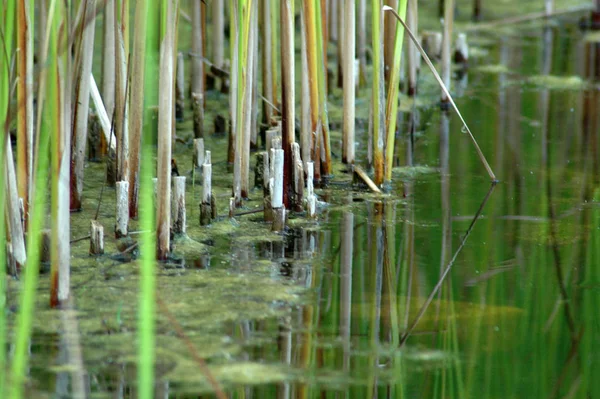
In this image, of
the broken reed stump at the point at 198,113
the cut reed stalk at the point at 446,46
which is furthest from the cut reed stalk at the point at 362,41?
the broken reed stump at the point at 198,113

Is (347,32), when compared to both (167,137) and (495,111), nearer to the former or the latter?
(167,137)

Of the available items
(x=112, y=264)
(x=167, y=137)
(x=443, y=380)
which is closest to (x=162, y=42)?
(x=167, y=137)

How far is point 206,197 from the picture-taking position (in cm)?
286

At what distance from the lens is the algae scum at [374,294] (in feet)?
6.53

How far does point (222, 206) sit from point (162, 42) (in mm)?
929

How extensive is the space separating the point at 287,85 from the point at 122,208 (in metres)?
0.65

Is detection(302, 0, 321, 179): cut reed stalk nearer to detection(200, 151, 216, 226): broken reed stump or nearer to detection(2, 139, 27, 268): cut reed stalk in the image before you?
detection(200, 151, 216, 226): broken reed stump

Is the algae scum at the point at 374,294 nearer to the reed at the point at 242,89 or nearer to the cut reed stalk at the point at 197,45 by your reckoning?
the reed at the point at 242,89

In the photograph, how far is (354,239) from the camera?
2.92 m

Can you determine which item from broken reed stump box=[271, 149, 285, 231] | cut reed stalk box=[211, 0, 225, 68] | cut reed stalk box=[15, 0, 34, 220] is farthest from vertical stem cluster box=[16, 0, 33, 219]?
cut reed stalk box=[211, 0, 225, 68]

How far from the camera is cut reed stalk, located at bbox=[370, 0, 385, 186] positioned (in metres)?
3.04

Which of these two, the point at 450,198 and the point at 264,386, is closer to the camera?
the point at 264,386

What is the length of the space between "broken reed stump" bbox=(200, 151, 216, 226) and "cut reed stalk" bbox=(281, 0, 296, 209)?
266 mm

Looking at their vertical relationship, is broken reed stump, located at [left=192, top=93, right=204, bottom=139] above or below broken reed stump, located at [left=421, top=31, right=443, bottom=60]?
below
